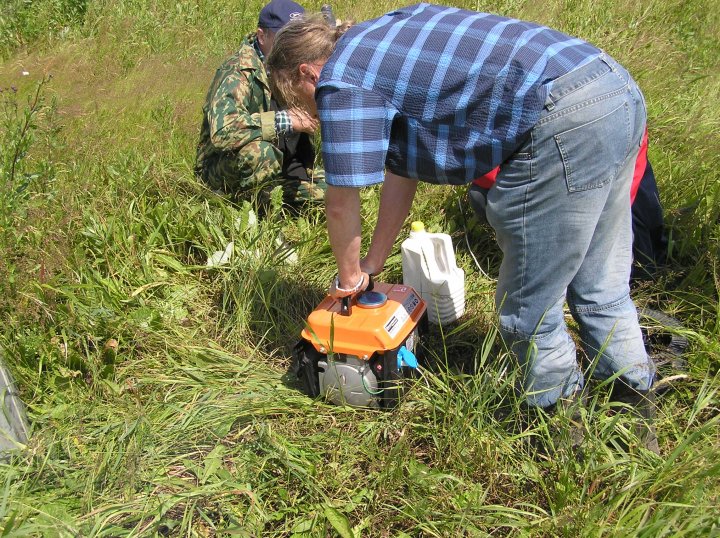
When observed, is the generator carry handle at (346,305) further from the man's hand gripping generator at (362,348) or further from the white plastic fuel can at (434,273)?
the white plastic fuel can at (434,273)

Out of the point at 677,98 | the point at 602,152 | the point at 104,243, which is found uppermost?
the point at 602,152

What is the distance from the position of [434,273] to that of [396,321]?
57 cm

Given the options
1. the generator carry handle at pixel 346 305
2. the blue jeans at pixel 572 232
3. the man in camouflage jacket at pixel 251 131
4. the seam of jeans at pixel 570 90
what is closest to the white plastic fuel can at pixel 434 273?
the generator carry handle at pixel 346 305

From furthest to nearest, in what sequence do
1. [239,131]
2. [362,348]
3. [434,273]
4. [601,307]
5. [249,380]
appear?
[239,131], [434,273], [249,380], [362,348], [601,307]

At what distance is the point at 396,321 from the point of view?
7.84 feet

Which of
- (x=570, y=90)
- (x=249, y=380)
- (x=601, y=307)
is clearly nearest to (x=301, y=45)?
(x=570, y=90)

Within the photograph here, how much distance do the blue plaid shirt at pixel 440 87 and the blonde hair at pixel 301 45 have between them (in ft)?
0.31

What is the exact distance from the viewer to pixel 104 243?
10.6 ft

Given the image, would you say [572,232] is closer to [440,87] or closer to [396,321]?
[440,87]

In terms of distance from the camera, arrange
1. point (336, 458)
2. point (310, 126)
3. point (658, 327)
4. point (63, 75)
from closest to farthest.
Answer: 1. point (336, 458)
2. point (658, 327)
3. point (310, 126)
4. point (63, 75)

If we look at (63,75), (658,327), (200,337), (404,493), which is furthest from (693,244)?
(63,75)

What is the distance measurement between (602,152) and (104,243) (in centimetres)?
236

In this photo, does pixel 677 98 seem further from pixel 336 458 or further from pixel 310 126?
pixel 336 458

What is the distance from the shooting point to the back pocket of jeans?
5.69ft
